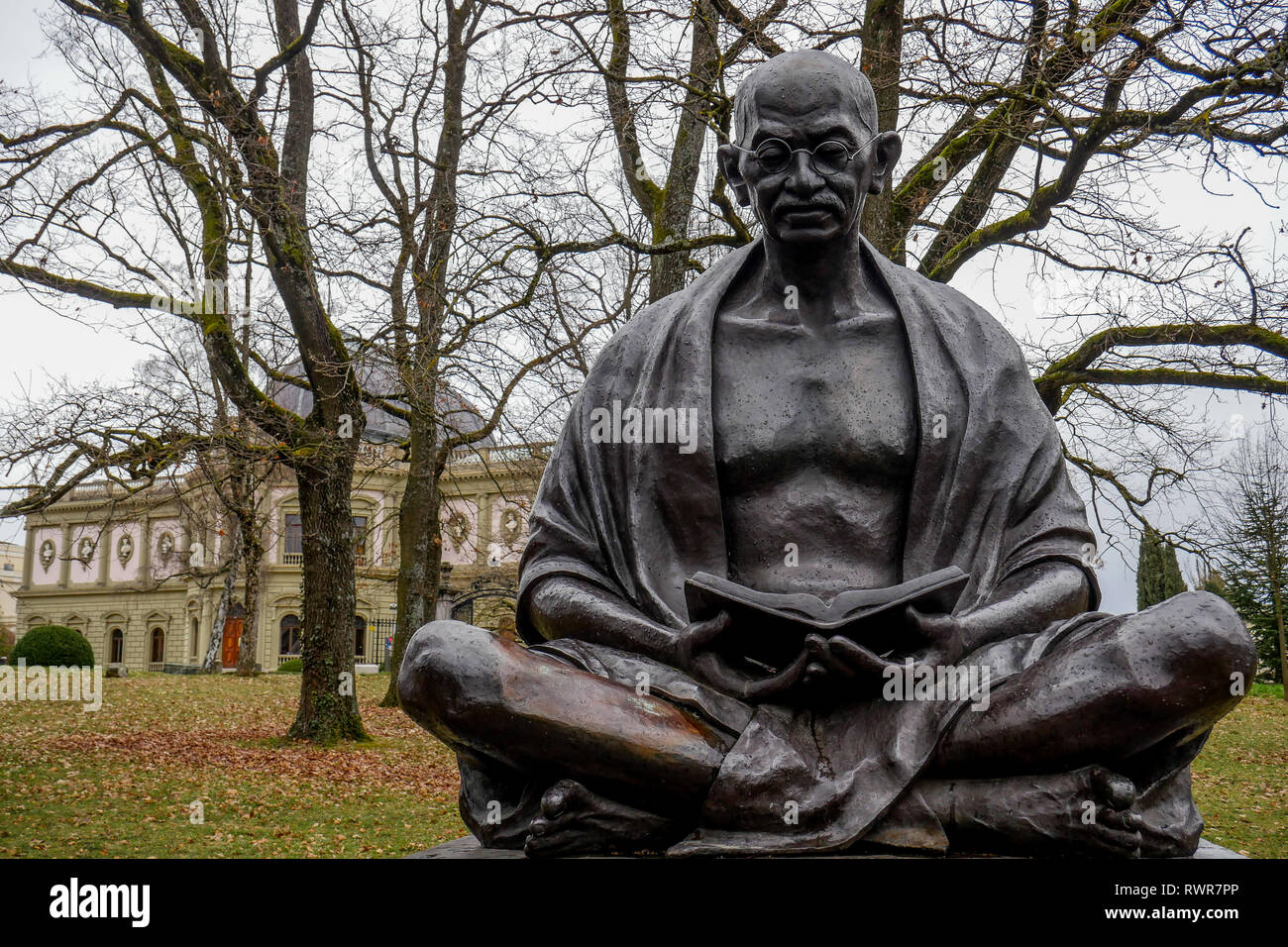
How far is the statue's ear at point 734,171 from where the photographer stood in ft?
11.7

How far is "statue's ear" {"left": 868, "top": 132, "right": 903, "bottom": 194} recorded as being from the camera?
11.6ft

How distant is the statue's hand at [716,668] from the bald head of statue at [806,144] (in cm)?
121

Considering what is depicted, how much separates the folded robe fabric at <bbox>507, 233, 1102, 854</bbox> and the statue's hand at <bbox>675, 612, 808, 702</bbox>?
0.06 meters

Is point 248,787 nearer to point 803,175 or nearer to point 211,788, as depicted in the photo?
point 211,788

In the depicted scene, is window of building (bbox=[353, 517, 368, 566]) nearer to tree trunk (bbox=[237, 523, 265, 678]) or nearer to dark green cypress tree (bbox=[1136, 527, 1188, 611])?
tree trunk (bbox=[237, 523, 265, 678])

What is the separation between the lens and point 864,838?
2.71 m

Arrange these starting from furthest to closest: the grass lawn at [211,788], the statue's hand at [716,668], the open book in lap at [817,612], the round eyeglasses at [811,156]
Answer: the grass lawn at [211,788]
the round eyeglasses at [811,156]
the statue's hand at [716,668]
the open book in lap at [817,612]

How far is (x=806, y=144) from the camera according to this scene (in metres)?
3.33

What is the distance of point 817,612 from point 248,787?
30.0ft

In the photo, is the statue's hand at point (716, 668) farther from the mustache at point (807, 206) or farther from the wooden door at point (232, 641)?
the wooden door at point (232, 641)

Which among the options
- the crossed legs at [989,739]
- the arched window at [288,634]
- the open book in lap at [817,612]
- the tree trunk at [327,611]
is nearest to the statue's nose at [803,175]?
the open book in lap at [817,612]

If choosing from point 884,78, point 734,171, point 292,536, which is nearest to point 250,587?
point 884,78

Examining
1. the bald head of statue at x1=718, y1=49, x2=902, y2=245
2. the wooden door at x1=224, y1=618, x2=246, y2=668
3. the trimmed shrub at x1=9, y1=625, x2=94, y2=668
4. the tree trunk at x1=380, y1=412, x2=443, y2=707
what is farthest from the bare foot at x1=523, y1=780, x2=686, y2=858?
the wooden door at x1=224, y1=618, x2=246, y2=668
